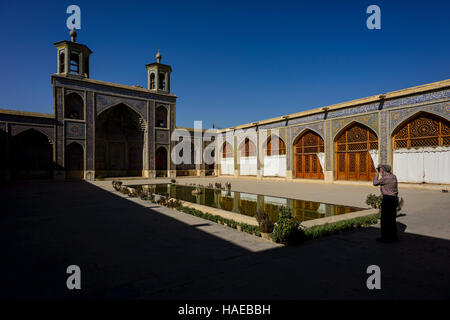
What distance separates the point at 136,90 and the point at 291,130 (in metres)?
13.6

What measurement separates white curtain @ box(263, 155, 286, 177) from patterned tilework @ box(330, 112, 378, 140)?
4390 mm

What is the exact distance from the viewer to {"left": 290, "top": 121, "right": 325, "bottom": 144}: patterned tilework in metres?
16.2

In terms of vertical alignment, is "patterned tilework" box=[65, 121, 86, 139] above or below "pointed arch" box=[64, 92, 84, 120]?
below

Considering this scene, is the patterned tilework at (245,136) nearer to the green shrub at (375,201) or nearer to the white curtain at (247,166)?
the white curtain at (247,166)

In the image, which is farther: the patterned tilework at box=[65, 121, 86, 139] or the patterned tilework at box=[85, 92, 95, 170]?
the patterned tilework at box=[85, 92, 95, 170]

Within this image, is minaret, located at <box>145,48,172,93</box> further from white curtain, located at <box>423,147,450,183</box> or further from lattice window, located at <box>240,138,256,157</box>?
white curtain, located at <box>423,147,450,183</box>

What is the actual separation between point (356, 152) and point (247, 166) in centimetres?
961

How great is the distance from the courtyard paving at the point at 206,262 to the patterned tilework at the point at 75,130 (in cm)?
1580

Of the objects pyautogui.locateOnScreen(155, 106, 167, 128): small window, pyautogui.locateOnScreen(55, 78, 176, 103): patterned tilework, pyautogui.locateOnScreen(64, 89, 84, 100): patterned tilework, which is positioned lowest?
pyautogui.locateOnScreen(155, 106, 167, 128): small window

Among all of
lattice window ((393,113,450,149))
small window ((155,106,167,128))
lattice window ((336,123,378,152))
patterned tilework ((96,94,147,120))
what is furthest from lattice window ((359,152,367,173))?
patterned tilework ((96,94,147,120))

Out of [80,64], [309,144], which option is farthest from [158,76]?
[309,144]

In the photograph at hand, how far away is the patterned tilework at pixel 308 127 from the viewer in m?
16.2
